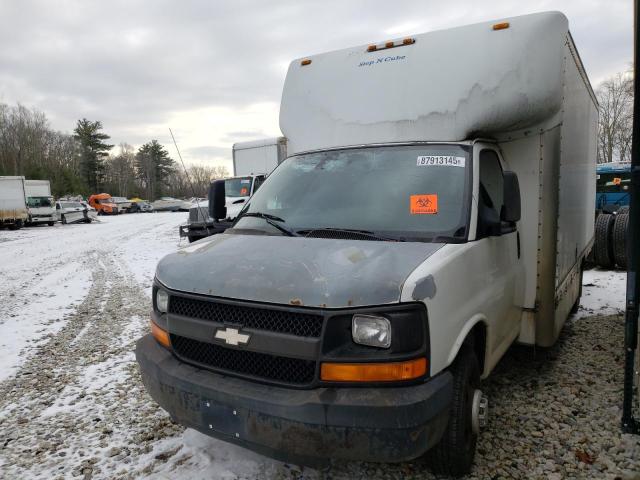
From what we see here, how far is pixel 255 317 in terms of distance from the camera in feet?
8.28

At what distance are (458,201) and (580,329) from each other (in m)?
4.03

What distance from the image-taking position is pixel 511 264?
148 inches

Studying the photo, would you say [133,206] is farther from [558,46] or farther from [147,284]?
[558,46]

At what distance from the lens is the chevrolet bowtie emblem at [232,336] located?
99.4 inches

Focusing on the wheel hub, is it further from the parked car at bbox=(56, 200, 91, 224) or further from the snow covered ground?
the parked car at bbox=(56, 200, 91, 224)

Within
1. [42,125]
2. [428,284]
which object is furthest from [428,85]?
[42,125]

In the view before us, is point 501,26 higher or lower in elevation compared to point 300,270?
higher

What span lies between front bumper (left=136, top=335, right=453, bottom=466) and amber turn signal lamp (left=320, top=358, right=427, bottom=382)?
55mm

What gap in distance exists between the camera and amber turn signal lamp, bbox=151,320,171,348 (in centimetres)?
300

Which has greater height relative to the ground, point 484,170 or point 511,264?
point 484,170

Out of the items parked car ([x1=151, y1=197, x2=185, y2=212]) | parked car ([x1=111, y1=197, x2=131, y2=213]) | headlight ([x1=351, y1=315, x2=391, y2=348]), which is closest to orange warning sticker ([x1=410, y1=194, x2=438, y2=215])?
headlight ([x1=351, y1=315, x2=391, y2=348])

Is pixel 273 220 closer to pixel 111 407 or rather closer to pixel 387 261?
pixel 387 261

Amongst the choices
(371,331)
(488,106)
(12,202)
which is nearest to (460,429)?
(371,331)

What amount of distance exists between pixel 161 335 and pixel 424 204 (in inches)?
76.5
